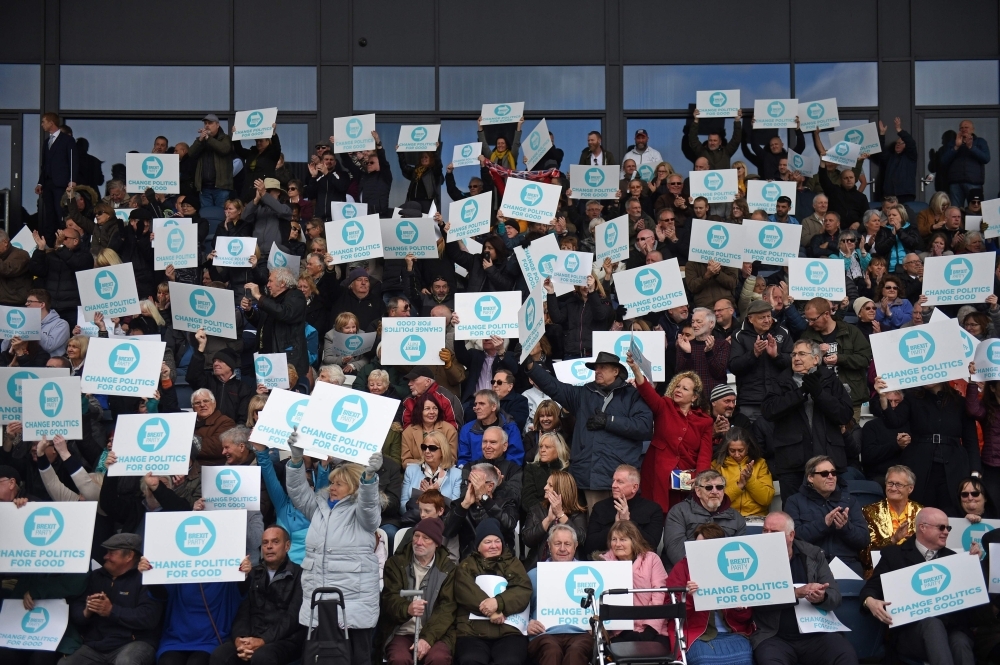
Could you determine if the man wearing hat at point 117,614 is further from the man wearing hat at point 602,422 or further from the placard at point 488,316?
the placard at point 488,316

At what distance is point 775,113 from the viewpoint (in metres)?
18.5

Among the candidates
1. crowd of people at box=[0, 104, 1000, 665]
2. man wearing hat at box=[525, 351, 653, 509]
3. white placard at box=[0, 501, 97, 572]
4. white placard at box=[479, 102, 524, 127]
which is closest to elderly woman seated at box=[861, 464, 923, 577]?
crowd of people at box=[0, 104, 1000, 665]

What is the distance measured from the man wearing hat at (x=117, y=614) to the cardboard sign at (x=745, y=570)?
404cm

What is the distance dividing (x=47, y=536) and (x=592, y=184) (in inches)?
365

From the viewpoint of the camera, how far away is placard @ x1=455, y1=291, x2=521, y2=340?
1217cm

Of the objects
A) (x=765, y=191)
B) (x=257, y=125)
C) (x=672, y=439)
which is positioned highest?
(x=257, y=125)

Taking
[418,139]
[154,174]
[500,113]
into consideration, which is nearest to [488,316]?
[418,139]

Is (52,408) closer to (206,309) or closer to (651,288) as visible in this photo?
(206,309)

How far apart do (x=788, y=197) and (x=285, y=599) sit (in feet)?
30.0

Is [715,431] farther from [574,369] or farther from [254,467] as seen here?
[254,467]

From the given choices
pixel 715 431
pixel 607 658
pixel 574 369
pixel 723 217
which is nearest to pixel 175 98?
pixel 723 217

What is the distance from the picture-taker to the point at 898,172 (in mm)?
18531

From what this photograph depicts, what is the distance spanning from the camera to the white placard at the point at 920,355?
415 inches

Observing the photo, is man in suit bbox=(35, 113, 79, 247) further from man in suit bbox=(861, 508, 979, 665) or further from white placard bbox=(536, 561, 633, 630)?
man in suit bbox=(861, 508, 979, 665)
